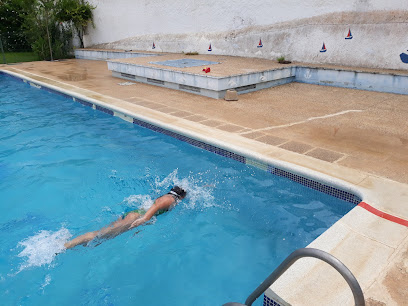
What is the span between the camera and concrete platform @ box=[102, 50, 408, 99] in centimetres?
753

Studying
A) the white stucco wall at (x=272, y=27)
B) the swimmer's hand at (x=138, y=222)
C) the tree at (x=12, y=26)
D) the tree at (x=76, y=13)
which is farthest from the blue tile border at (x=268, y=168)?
the tree at (x=12, y=26)

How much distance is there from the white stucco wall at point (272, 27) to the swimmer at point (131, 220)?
7032mm

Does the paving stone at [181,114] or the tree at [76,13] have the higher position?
the tree at [76,13]

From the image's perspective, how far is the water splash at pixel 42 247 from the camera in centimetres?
325

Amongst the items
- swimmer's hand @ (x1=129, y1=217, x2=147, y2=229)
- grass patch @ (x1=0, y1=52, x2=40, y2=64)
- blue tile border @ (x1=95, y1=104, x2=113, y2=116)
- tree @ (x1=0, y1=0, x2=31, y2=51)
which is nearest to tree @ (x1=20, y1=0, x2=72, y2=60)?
grass patch @ (x1=0, y1=52, x2=40, y2=64)

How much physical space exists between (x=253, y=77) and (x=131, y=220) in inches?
218

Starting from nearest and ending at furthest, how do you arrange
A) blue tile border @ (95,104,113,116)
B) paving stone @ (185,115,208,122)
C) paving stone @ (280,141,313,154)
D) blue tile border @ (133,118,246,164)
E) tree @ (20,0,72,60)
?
paving stone @ (280,141,313,154), blue tile border @ (133,118,246,164), paving stone @ (185,115,208,122), blue tile border @ (95,104,113,116), tree @ (20,0,72,60)

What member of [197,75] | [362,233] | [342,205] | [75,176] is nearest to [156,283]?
[362,233]

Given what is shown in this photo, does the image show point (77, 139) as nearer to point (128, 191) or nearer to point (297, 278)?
point (128, 191)

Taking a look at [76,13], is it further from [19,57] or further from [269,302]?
[269,302]

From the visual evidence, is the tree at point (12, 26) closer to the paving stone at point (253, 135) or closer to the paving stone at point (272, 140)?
the paving stone at point (253, 135)

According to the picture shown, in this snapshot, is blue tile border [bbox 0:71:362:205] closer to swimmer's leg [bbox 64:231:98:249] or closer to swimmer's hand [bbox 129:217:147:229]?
swimmer's hand [bbox 129:217:147:229]

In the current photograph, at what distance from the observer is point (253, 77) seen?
8.10 m

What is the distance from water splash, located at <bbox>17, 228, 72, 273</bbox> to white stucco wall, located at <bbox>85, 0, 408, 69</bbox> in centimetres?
823
